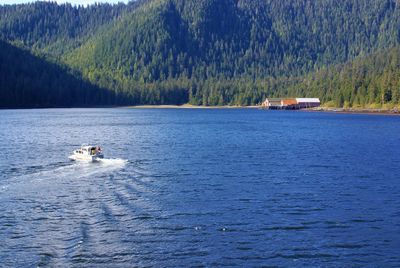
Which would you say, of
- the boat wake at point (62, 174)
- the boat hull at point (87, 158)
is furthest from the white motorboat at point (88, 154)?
the boat wake at point (62, 174)

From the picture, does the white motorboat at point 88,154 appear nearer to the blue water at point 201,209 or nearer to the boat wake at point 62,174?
the boat wake at point 62,174

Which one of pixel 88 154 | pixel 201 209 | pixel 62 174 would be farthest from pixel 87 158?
pixel 201 209

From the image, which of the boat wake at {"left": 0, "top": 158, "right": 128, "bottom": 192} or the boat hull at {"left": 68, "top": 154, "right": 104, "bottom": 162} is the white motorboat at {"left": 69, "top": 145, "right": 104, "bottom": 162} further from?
the boat wake at {"left": 0, "top": 158, "right": 128, "bottom": 192}

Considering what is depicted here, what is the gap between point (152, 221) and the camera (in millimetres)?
43219

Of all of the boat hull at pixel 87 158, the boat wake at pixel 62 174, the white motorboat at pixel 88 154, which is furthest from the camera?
the white motorboat at pixel 88 154

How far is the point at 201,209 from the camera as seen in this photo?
4716 centimetres

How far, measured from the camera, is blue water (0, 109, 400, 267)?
3569cm

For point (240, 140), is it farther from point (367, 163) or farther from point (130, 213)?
point (130, 213)

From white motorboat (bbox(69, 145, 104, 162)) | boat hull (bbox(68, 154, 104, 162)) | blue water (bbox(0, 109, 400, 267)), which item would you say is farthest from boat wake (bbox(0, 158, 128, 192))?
white motorboat (bbox(69, 145, 104, 162))

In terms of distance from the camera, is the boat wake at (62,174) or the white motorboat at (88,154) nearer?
the boat wake at (62,174)

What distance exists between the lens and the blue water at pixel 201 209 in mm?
35688

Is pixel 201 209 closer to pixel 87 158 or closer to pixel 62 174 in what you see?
pixel 62 174

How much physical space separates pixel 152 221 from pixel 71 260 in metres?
9.91

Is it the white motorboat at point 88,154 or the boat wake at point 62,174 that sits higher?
the white motorboat at point 88,154
